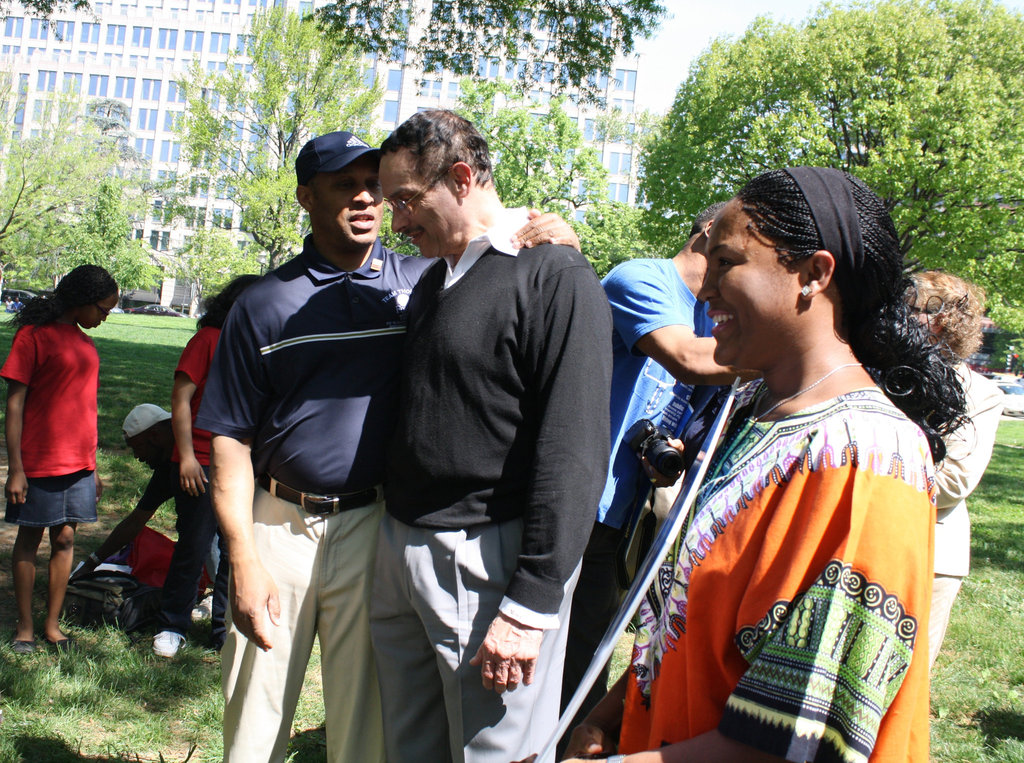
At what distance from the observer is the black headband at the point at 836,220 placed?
1.36 m

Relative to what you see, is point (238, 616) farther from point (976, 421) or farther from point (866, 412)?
point (976, 421)

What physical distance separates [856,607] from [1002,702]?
14.6 feet

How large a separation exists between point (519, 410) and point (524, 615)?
1.73ft

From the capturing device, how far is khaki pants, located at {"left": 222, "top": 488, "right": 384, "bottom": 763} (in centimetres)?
258

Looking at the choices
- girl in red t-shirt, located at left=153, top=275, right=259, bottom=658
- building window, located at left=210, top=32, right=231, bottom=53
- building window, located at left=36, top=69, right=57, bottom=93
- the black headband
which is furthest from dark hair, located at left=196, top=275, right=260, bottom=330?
building window, located at left=36, top=69, right=57, bottom=93

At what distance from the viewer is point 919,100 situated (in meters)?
18.6

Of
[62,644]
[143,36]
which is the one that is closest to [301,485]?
[62,644]

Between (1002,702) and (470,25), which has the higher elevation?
(470,25)

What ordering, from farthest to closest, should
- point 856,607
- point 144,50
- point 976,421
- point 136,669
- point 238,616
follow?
point 144,50 < point 136,669 < point 976,421 < point 238,616 < point 856,607

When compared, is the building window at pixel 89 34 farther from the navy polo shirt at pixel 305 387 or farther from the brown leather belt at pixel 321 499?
the brown leather belt at pixel 321 499

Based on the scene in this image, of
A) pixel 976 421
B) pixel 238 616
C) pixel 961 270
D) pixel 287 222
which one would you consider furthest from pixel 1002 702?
pixel 287 222

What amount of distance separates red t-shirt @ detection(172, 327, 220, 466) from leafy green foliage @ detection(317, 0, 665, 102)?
326 inches

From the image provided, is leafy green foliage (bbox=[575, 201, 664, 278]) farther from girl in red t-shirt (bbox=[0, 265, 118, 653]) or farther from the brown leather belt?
the brown leather belt

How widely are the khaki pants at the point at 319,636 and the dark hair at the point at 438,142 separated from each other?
109cm
